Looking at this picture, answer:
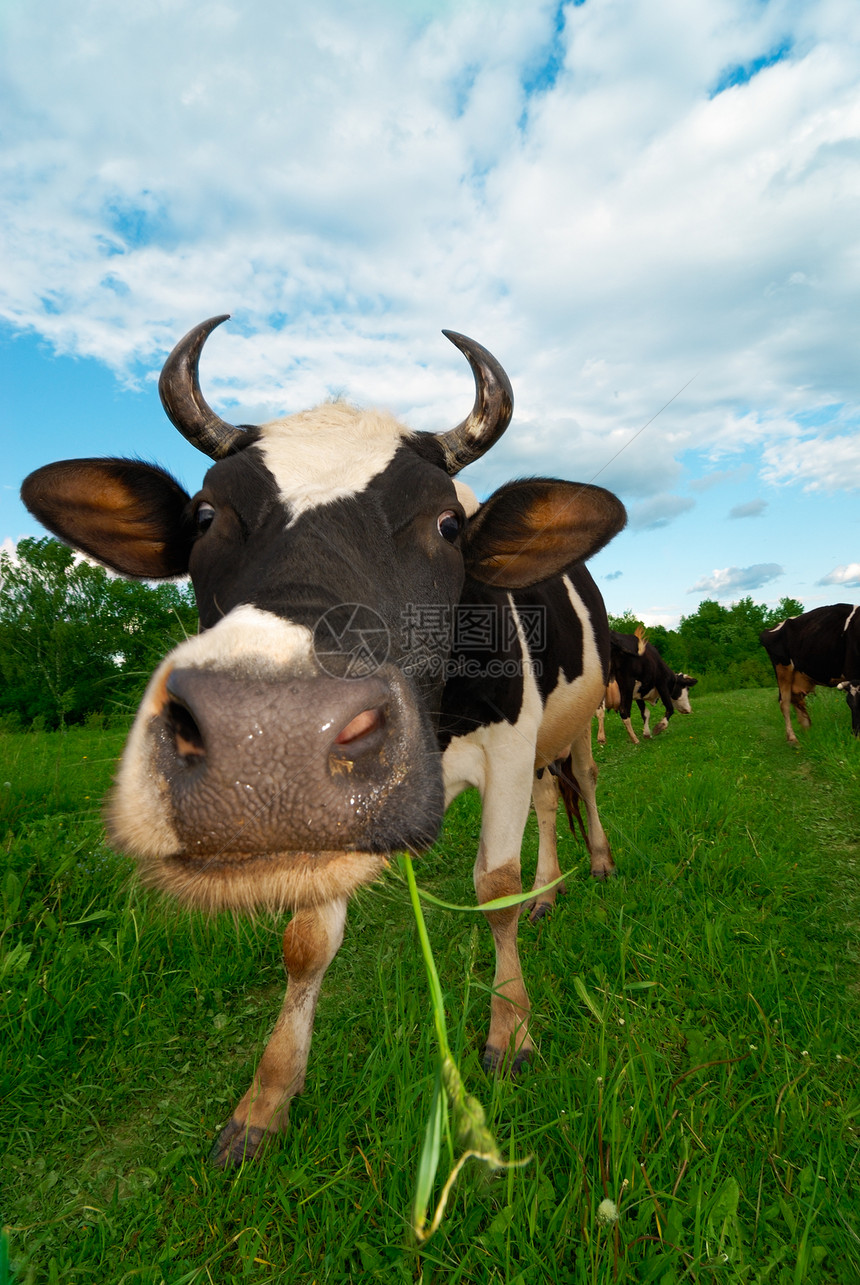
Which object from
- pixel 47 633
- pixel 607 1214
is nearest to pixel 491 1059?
pixel 607 1214

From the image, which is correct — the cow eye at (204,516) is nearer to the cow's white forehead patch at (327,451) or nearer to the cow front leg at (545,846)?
the cow's white forehead patch at (327,451)

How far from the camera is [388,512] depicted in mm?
2104

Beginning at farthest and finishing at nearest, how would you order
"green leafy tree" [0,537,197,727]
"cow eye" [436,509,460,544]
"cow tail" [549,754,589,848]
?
"green leafy tree" [0,537,197,727] → "cow tail" [549,754,589,848] → "cow eye" [436,509,460,544]

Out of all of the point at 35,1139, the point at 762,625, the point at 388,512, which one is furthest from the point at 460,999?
the point at 762,625

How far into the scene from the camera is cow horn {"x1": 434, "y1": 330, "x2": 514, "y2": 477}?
2629 mm

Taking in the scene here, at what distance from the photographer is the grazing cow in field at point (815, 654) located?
36.0ft

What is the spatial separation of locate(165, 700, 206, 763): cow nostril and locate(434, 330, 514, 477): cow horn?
172cm

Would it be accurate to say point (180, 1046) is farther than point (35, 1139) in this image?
Yes

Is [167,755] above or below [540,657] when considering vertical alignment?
below

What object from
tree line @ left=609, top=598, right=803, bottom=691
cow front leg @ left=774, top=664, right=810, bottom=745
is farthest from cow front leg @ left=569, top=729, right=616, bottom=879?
tree line @ left=609, top=598, right=803, bottom=691

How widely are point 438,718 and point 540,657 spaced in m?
1.12

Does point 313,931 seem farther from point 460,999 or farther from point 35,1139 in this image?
point 35,1139

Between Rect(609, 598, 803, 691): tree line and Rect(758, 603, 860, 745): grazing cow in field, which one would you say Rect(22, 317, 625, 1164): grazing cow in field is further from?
Rect(609, 598, 803, 691): tree line

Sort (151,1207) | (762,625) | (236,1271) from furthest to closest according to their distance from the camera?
(762,625), (151,1207), (236,1271)
